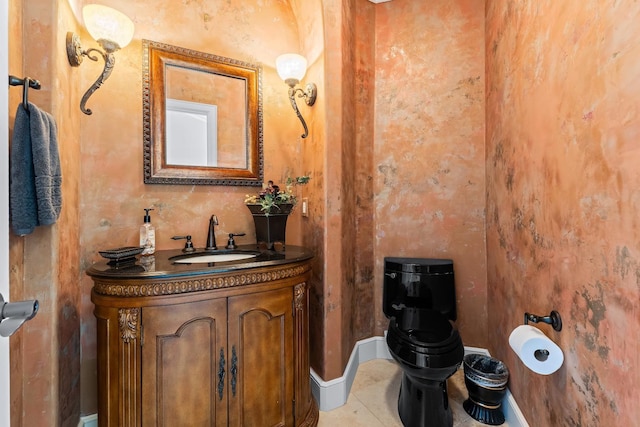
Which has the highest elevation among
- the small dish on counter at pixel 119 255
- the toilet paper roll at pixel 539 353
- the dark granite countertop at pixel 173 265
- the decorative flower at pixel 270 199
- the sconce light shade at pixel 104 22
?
the sconce light shade at pixel 104 22

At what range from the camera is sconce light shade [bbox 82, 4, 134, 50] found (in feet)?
4.38

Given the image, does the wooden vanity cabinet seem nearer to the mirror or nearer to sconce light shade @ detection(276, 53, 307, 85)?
the mirror

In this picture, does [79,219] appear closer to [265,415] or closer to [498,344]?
[265,415]

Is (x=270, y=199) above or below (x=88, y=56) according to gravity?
below

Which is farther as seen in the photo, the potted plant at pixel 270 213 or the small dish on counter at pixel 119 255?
the potted plant at pixel 270 213

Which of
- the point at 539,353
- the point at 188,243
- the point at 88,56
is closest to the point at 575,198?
the point at 539,353

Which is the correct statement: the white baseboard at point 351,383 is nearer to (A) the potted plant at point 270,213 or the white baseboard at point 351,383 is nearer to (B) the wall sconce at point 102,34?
(A) the potted plant at point 270,213

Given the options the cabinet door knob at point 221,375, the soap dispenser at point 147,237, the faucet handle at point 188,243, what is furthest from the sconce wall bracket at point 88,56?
the cabinet door knob at point 221,375

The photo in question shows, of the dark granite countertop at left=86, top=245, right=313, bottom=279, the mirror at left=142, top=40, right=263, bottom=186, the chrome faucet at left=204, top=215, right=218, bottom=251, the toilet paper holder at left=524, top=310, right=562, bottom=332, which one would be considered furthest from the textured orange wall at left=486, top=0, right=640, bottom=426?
the chrome faucet at left=204, top=215, right=218, bottom=251

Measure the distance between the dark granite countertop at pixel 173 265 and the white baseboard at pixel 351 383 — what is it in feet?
2.95

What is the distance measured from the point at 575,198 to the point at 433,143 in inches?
48.7

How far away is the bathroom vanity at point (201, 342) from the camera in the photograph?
1161 mm

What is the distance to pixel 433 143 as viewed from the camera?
2209 mm

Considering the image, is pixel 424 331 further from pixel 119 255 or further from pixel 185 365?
pixel 119 255
